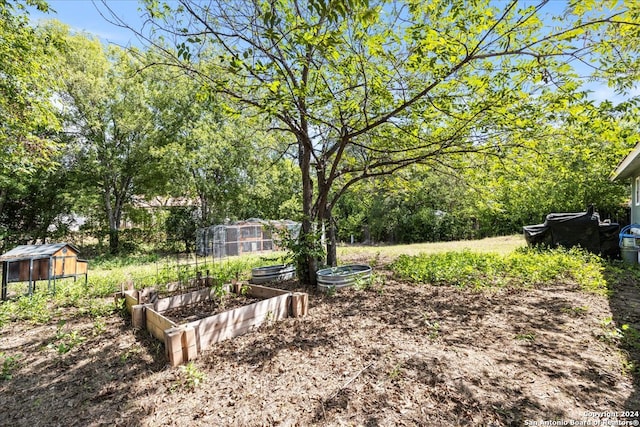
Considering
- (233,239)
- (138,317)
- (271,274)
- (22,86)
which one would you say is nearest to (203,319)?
(138,317)

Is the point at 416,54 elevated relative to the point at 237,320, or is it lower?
elevated

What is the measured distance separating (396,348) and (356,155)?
5.24m

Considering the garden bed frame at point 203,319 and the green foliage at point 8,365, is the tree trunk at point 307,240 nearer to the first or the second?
the garden bed frame at point 203,319

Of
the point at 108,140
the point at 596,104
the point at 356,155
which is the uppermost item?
the point at 108,140

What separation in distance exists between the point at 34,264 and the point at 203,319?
442cm

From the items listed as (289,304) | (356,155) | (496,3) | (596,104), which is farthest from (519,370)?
(356,155)

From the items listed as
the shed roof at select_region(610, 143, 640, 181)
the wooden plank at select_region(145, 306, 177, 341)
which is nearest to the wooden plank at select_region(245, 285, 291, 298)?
the wooden plank at select_region(145, 306, 177, 341)

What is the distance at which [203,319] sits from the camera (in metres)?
3.08

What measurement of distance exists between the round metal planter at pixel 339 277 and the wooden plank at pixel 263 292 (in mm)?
1001

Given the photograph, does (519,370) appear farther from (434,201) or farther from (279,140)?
(434,201)

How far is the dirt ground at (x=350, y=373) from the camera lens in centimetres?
205

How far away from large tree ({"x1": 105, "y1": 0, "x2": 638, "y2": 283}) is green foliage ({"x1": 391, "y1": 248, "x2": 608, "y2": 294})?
92.4 inches

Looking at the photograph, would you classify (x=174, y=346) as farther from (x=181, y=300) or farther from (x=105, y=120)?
(x=105, y=120)

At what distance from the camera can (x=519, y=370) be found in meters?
2.50
